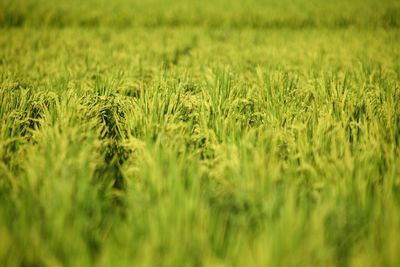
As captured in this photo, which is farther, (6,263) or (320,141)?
(320,141)

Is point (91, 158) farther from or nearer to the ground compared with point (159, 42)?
nearer to the ground

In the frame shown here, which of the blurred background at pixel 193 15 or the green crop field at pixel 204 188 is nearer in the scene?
the green crop field at pixel 204 188

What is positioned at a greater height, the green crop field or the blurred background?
the blurred background

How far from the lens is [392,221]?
3.32ft

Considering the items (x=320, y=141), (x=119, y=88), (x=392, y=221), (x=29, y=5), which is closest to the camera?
(x=392, y=221)

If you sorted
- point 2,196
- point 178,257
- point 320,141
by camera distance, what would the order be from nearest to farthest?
point 178,257 < point 2,196 < point 320,141

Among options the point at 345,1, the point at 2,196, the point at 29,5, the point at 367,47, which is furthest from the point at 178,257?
the point at 345,1

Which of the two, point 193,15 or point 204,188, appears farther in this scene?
point 193,15

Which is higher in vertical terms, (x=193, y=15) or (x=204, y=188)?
(x=193, y=15)

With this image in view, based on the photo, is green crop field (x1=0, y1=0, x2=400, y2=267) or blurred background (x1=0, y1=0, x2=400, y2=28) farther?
blurred background (x1=0, y1=0, x2=400, y2=28)

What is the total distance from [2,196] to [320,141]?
4.50 ft

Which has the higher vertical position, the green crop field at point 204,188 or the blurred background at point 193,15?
the blurred background at point 193,15

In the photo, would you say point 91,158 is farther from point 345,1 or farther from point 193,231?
point 345,1

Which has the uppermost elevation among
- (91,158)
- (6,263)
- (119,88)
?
(119,88)
